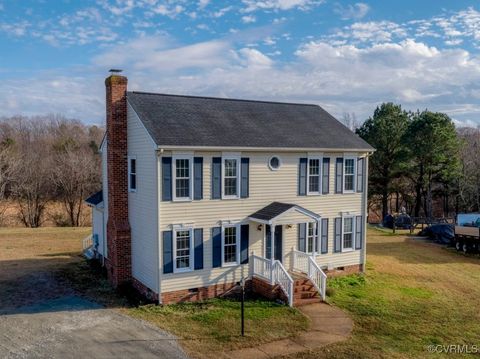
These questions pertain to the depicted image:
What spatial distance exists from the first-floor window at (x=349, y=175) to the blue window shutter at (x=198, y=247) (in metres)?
7.10

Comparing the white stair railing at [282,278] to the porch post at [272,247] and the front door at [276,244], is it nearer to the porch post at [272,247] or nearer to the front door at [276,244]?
the porch post at [272,247]

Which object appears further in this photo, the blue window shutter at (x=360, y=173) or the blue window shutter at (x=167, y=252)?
the blue window shutter at (x=360, y=173)

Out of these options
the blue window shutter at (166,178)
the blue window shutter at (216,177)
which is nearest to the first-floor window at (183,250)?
the blue window shutter at (166,178)

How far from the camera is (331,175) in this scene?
18531 mm

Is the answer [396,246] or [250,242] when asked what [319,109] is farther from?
[396,246]

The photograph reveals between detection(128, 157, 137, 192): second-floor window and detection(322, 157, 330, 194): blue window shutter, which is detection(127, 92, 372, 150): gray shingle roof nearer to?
detection(322, 157, 330, 194): blue window shutter

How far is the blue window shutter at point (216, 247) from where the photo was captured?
15927 mm

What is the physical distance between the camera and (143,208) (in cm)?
1584

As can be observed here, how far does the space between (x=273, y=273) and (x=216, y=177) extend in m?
4.10

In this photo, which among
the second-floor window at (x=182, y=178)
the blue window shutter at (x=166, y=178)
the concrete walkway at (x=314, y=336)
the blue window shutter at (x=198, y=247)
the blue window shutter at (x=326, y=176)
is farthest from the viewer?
the blue window shutter at (x=326, y=176)

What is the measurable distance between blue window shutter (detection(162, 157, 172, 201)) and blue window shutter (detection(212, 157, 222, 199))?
167 centimetres

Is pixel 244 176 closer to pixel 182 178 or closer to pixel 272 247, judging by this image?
pixel 182 178

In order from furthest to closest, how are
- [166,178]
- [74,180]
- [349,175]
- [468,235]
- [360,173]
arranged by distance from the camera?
[74,180] → [468,235] → [360,173] → [349,175] → [166,178]

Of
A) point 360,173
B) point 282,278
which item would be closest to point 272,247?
point 282,278
